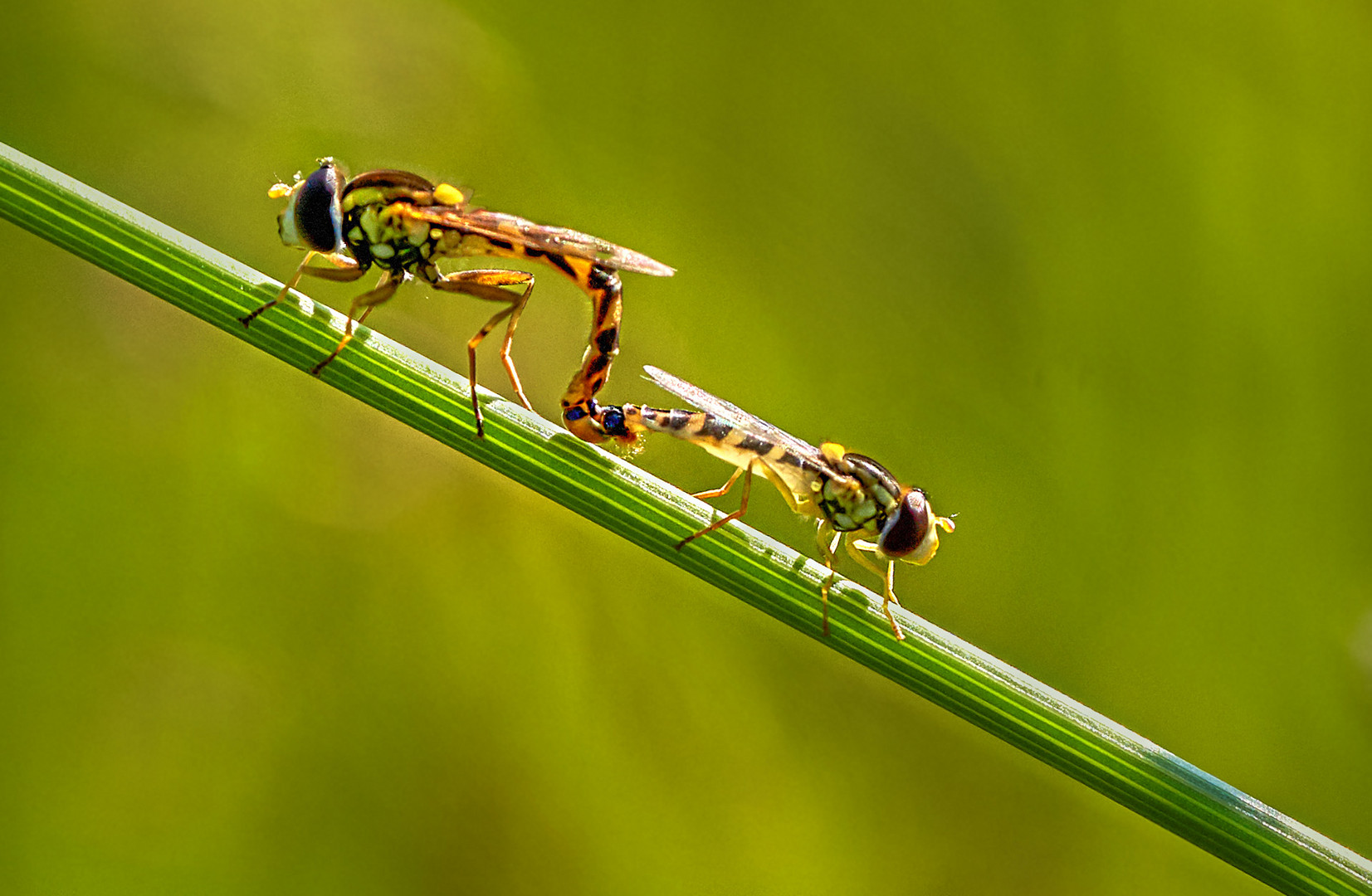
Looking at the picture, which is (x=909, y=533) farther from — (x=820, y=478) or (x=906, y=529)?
(x=820, y=478)

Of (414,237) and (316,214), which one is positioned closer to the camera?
(316,214)

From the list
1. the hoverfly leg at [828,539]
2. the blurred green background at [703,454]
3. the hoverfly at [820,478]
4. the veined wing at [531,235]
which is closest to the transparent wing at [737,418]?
the hoverfly at [820,478]

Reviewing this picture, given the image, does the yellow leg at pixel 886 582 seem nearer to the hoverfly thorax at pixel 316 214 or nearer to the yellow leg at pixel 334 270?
the yellow leg at pixel 334 270

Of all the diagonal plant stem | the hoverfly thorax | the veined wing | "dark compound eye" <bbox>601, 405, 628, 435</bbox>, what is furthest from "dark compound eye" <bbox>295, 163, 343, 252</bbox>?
"dark compound eye" <bbox>601, 405, 628, 435</bbox>

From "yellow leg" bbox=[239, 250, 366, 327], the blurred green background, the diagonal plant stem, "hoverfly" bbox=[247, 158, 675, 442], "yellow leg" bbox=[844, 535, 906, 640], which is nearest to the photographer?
the diagonal plant stem

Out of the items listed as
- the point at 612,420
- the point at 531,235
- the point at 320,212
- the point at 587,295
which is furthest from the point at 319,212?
the point at 612,420

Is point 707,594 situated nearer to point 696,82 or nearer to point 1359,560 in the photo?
point 696,82

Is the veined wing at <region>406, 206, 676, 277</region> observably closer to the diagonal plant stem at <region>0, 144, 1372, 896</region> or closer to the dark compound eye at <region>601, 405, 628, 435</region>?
the dark compound eye at <region>601, 405, 628, 435</region>

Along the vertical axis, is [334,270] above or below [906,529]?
below
